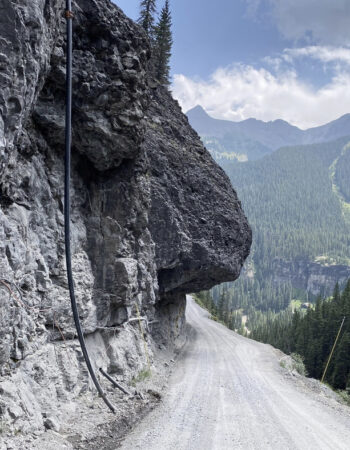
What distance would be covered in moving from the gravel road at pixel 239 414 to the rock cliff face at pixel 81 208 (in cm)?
216

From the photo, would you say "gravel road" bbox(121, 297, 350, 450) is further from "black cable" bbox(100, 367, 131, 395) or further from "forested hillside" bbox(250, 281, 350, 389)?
"forested hillside" bbox(250, 281, 350, 389)

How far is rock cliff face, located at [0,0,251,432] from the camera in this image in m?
7.16

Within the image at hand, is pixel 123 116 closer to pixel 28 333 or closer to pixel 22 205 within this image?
pixel 22 205

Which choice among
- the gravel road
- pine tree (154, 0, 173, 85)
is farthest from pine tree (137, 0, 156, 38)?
the gravel road

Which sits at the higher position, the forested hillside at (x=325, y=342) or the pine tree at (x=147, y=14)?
the pine tree at (x=147, y=14)

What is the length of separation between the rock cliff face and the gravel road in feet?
7.10

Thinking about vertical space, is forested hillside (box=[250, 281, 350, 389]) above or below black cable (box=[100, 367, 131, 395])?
below

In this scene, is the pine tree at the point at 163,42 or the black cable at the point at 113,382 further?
the pine tree at the point at 163,42

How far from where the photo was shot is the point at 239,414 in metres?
11.2

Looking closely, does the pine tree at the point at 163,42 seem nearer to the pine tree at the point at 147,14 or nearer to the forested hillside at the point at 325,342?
the pine tree at the point at 147,14

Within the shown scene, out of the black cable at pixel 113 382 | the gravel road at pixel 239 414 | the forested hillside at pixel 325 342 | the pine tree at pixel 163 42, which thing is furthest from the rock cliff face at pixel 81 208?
the forested hillside at pixel 325 342

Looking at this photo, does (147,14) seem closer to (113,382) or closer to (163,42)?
(163,42)

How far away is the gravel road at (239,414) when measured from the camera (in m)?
8.95

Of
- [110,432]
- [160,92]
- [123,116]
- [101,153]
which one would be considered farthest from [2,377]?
[160,92]
